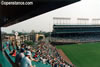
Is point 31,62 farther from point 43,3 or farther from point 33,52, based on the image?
point 43,3

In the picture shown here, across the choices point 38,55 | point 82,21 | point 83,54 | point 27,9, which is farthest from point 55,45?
point 27,9

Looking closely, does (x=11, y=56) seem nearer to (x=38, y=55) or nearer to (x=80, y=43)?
(x=38, y=55)

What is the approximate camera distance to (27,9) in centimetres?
201

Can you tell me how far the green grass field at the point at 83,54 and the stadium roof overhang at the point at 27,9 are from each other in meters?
0.70

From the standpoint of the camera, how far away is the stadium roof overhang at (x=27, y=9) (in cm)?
196

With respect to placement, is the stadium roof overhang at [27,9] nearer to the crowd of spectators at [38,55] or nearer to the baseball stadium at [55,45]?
the baseball stadium at [55,45]

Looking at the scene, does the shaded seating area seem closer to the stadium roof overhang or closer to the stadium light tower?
the stadium roof overhang

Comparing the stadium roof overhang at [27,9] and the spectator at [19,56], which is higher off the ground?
the stadium roof overhang at [27,9]

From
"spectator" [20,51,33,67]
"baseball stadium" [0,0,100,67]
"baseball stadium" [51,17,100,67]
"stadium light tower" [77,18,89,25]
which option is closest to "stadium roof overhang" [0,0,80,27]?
"baseball stadium" [0,0,100,67]

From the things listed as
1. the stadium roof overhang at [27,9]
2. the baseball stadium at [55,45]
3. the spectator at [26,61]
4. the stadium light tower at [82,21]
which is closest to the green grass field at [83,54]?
the baseball stadium at [55,45]

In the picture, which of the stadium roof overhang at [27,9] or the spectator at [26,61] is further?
the spectator at [26,61]

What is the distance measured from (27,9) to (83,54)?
1.21 m

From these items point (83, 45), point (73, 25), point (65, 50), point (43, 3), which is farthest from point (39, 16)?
point (83, 45)

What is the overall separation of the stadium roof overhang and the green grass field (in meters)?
0.70
